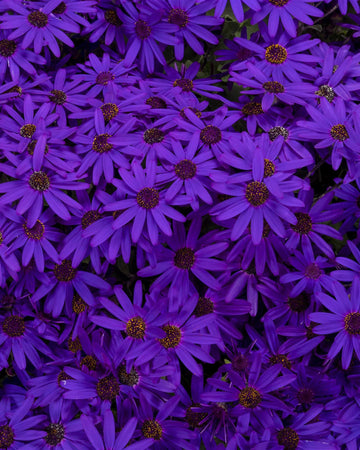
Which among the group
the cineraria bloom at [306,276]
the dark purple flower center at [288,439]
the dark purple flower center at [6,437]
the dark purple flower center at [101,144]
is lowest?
the dark purple flower center at [6,437]

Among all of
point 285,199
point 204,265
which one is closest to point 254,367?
point 204,265

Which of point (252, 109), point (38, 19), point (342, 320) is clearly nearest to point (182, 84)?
point (252, 109)

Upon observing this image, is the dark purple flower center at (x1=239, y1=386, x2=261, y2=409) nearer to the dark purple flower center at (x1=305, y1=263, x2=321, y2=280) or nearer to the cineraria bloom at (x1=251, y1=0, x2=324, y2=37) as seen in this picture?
the dark purple flower center at (x1=305, y1=263, x2=321, y2=280)

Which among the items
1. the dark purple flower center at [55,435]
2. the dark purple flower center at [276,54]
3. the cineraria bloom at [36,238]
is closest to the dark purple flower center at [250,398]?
the dark purple flower center at [55,435]

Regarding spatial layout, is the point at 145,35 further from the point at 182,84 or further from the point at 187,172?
the point at 187,172

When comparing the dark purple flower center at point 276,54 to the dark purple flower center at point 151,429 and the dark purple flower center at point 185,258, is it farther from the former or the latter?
the dark purple flower center at point 151,429

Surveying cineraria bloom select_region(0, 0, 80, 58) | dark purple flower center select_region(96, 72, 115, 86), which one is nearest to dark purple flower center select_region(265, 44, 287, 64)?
dark purple flower center select_region(96, 72, 115, 86)
